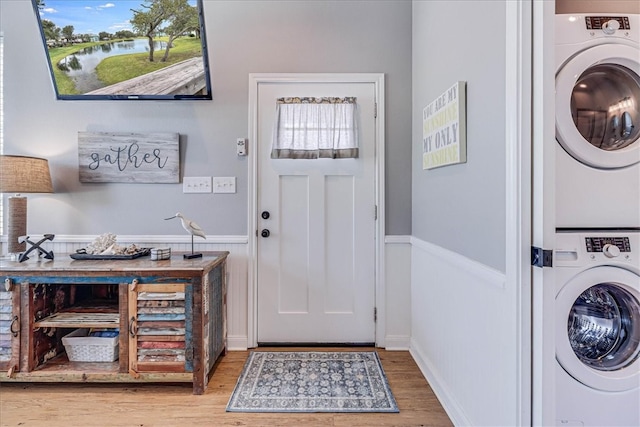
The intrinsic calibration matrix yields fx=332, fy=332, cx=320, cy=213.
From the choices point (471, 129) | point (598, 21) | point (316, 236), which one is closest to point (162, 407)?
point (316, 236)

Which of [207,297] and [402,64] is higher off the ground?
[402,64]

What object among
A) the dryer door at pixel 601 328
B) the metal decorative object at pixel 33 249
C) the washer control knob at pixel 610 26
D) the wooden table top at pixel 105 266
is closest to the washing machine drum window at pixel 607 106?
the washer control knob at pixel 610 26

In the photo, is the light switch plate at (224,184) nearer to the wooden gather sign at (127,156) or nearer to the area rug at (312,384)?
the wooden gather sign at (127,156)

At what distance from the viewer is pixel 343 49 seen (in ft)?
7.92

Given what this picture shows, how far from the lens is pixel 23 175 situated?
208cm

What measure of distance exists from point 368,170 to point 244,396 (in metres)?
1.65

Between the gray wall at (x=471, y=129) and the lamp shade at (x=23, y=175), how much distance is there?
8.17 ft

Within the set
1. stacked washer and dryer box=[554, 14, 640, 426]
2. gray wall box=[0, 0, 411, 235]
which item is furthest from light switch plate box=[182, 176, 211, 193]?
stacked washer and dryer box=[554, 14, 640, 426]

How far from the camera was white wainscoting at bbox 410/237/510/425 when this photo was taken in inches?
50.6

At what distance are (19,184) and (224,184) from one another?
4.02 feet

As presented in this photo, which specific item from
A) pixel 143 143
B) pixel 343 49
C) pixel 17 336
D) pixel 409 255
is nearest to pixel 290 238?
pixel 409 255

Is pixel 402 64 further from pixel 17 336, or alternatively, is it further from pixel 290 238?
pixel 17 336

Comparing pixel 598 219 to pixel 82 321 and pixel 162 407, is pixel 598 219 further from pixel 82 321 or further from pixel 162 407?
pixel 82 321

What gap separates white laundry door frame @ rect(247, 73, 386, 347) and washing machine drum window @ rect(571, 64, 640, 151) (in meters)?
1.22
